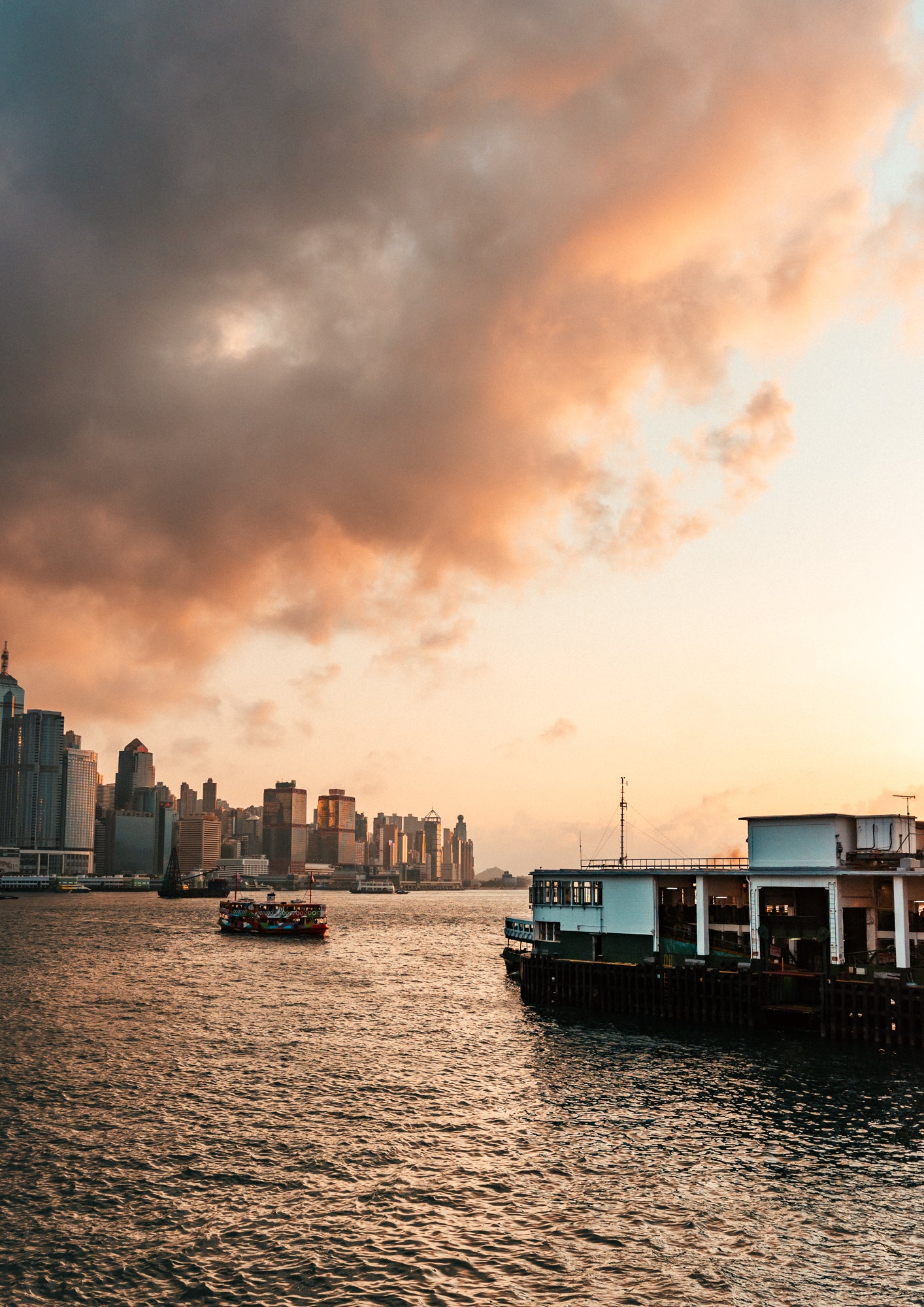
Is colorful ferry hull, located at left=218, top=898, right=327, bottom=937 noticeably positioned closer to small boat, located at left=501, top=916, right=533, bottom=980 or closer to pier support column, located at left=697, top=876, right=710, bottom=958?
small boat, located at left=501, top=916, right=533, bottom=980

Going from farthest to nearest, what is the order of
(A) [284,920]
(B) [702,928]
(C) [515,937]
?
(A) [284,920] < (C) [515,937] < (B) [702,928]

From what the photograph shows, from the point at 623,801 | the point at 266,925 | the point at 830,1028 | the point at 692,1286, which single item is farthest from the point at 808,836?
the point at 266,925

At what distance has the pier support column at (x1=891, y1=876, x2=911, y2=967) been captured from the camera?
69812mm

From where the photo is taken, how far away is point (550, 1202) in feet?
131

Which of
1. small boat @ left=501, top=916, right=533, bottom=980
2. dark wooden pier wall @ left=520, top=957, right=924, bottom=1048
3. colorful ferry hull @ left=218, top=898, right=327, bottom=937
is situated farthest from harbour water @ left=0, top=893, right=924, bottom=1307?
colorful ferry hull @ left=218, top=898, right=327, bottom=937

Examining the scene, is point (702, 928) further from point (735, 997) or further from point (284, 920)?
point (284, 920)

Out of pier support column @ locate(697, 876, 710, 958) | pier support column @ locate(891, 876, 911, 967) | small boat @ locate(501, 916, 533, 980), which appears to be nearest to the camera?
pier support column @ locate(891, 876, 911, 967)

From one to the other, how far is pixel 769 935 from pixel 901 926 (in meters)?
11.1

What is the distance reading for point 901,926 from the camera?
70250mm

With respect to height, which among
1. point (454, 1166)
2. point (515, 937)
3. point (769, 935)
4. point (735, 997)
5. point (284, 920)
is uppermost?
point (769, 935)

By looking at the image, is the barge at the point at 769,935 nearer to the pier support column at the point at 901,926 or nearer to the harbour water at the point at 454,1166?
the pier support column at the point at 901,926

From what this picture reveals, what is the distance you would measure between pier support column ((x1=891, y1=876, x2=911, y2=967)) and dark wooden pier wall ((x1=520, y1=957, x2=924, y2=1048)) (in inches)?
68.8

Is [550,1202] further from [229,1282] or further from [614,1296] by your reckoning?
[229,1282]

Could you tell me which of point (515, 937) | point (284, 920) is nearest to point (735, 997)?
point (515, 937)
